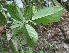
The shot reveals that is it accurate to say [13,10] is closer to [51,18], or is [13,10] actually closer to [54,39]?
[51,18]

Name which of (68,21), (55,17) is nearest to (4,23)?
(55,17)

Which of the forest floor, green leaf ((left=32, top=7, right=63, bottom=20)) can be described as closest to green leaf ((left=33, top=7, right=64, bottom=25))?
green leaf ((left=32, top=7, right=63, bottom=20))

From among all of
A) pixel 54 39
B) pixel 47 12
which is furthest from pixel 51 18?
pixel 54 39

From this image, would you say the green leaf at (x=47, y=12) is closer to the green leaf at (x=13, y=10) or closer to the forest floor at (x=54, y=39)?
the green leaf at (x=13, y=10)

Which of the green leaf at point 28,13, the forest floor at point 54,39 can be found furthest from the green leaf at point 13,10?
the forest floor at point 54,39

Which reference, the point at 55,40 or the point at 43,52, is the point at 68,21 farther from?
the point at 43,52

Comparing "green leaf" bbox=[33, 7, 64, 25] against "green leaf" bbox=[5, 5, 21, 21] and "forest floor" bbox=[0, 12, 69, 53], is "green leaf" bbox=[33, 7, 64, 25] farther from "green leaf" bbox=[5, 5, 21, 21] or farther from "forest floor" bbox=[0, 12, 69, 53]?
"forest floor" bbox=[0, 12, 69, 53]

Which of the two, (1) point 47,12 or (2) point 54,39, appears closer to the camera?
(1) point 47,12

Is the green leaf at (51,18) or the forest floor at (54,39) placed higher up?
the green leaf at (51,18)
